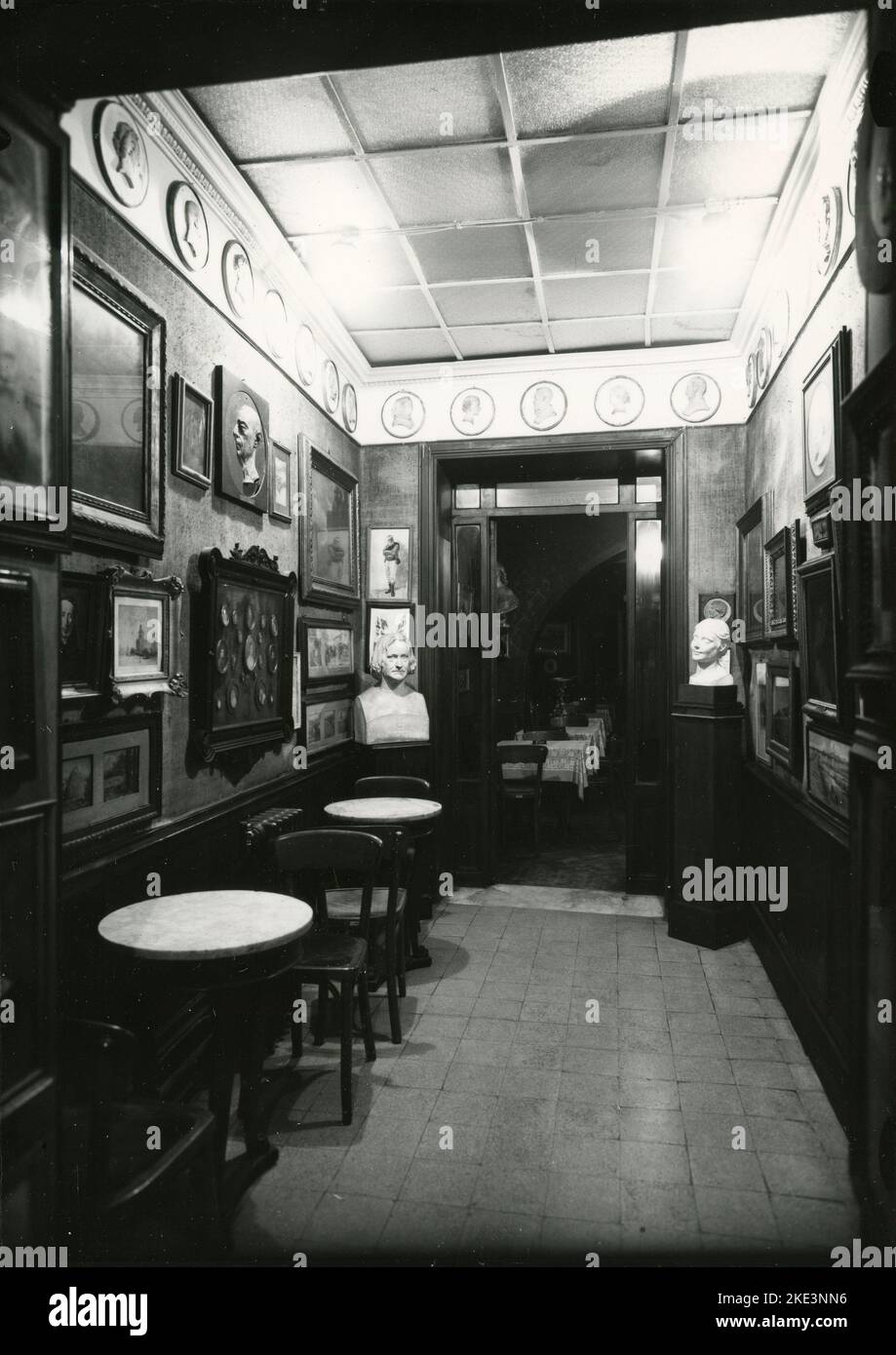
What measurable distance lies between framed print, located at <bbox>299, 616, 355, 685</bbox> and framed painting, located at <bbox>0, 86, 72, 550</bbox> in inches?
110

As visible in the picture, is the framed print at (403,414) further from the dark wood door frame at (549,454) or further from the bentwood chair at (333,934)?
the bentwood chair at (333,934)

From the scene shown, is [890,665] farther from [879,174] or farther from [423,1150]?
[423,1150]

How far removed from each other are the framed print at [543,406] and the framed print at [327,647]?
1.97 metres

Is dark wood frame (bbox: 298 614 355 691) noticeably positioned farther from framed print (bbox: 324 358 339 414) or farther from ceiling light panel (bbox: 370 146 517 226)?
ceiling light panel (bbox: 370 146 517 226)

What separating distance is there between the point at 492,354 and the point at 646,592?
2.03 m

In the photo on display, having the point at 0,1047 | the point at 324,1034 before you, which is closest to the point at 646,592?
the point at 324,1034

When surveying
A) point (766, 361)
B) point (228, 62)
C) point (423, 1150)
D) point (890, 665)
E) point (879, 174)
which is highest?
point (766, 361)

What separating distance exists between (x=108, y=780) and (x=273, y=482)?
197cm

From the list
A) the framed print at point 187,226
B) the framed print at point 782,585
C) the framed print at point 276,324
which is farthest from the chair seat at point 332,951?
the framed print at point 276,324

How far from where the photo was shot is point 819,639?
3.27m

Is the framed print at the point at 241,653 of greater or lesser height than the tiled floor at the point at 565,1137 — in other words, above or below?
above

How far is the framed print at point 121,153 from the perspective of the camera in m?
2.63
